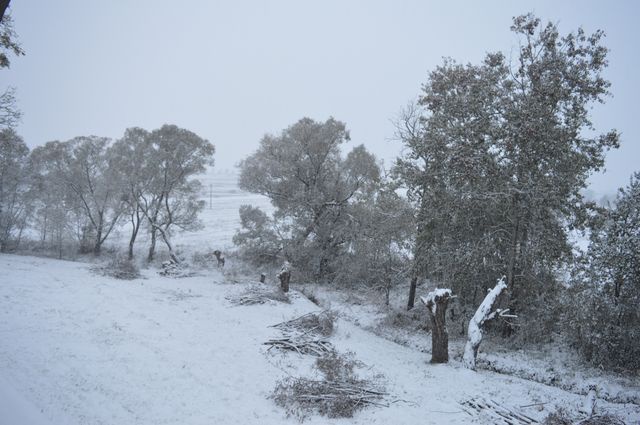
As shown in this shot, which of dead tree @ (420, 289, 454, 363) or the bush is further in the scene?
the bush

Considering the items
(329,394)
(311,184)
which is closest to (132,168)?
(311,184)

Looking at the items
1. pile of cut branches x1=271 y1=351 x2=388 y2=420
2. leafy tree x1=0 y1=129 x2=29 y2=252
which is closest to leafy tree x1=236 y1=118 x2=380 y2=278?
pile of cut branches x1=271 y1=351 x2=388 y2=420

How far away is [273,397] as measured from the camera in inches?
336

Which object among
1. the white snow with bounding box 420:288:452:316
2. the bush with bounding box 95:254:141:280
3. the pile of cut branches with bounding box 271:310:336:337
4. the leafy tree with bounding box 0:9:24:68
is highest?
the leafy tree with bounding box 0:9:24:68

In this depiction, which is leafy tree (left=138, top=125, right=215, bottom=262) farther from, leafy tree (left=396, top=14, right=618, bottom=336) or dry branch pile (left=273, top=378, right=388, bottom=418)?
dry branch pile (left=273, top=378, right=388, bottom=418)

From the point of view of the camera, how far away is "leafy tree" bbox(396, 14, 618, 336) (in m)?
13.5

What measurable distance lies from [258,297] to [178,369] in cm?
834

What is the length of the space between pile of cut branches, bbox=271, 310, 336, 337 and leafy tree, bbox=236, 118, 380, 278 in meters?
11.7

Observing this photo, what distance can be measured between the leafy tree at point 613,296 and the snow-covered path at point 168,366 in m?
3.44

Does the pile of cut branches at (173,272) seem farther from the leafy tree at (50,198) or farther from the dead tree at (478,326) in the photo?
the dead tree at (478,326)

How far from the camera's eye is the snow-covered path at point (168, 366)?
7512 mm

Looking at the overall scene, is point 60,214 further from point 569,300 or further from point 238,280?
point 569,300

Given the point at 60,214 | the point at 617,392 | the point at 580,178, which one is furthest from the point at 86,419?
the point at 60,214

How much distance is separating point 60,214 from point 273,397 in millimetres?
31607
